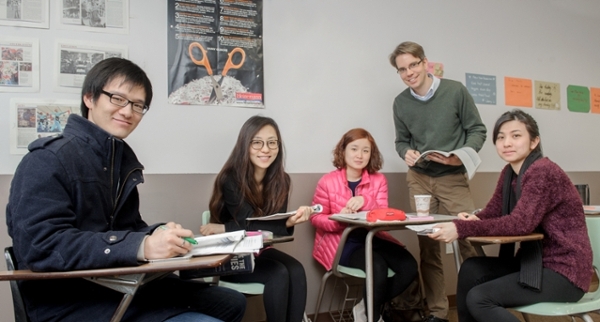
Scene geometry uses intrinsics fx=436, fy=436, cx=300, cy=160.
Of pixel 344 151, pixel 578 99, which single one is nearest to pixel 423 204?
pixel 344 151

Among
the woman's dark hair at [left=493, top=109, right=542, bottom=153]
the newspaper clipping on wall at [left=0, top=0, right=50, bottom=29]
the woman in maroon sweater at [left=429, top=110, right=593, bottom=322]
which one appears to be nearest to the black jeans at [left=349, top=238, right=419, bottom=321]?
the woman in maroon sweater at [left=429, top=110, right=593, bottom=322]

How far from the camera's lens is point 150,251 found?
100 cm

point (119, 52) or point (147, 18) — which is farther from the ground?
point (147, 18)

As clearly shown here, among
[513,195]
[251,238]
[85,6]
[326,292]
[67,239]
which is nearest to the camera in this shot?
[67,239]

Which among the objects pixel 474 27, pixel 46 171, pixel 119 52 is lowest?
pixel 46 171

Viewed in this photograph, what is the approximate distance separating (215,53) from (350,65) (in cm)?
90

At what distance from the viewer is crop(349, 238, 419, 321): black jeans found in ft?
7.01

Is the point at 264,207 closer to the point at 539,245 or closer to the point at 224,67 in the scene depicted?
the point at 224,67

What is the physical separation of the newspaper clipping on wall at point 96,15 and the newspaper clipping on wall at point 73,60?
9cm

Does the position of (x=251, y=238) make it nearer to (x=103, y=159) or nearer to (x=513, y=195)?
(x=103, y=159)

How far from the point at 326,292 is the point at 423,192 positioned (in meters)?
0.87

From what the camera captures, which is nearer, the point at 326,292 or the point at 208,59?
the point at 208,59

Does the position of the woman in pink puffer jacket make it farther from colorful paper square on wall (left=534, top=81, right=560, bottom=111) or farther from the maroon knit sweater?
colorful paper square on wall (left=534, top=81, right=560, bottom=111)

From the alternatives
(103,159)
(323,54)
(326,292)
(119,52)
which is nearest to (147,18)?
(119,52)
